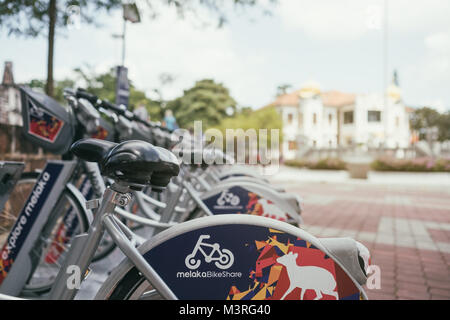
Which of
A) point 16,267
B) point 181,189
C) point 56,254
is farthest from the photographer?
point 56,254

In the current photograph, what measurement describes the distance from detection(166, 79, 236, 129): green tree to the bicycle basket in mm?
43861

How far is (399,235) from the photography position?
180 inches

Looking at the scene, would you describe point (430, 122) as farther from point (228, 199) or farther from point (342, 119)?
point (228, 199)

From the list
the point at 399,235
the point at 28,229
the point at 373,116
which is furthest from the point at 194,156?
the point at 373,116

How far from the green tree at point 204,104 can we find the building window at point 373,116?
16398 mm

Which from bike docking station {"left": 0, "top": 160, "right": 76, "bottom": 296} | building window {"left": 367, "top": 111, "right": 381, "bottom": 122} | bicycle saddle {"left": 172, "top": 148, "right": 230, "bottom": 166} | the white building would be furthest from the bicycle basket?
building window {"left": 367, "top": 111, "right": 381, "bottom": 122}

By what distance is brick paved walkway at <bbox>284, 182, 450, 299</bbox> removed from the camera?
9.23 feet

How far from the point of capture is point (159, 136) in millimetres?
3730

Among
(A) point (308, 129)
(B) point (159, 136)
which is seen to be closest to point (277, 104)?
(A) point (308, 129)

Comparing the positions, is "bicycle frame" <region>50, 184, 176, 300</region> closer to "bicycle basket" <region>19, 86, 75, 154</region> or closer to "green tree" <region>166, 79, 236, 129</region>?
"bicycle basket" <region>19, 86, 75, 154</region>

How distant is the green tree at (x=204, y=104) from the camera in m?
47.1
